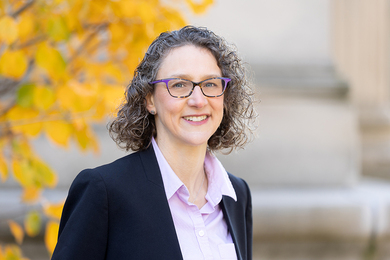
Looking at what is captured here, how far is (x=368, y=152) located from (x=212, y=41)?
15.5 ft

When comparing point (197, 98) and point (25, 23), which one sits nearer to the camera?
point (197, 98)

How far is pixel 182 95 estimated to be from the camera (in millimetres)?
1713

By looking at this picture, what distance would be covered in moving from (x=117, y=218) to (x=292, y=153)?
2.95 meters

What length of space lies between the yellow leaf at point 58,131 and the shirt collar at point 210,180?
2.03ft

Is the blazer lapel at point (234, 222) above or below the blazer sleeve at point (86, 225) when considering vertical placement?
below

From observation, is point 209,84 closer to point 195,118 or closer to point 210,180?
point 195,118

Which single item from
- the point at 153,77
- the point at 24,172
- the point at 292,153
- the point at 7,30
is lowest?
the point at 292,153

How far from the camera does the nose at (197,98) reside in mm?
1703

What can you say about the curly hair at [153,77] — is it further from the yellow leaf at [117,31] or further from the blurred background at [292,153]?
the blurred background at [292,153]

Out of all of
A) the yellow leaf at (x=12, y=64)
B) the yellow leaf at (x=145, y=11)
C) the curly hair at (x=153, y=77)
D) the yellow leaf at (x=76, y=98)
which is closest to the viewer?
the curly hair at (x=153, y=77)

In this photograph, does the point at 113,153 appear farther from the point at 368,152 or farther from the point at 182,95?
the point at 368,152

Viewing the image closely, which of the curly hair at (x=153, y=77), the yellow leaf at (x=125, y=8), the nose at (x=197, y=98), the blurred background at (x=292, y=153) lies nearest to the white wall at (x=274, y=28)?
the blurred background at (x=292, y=153)

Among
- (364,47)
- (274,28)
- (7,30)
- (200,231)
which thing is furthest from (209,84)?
(364,47)

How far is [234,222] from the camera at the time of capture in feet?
6.34
